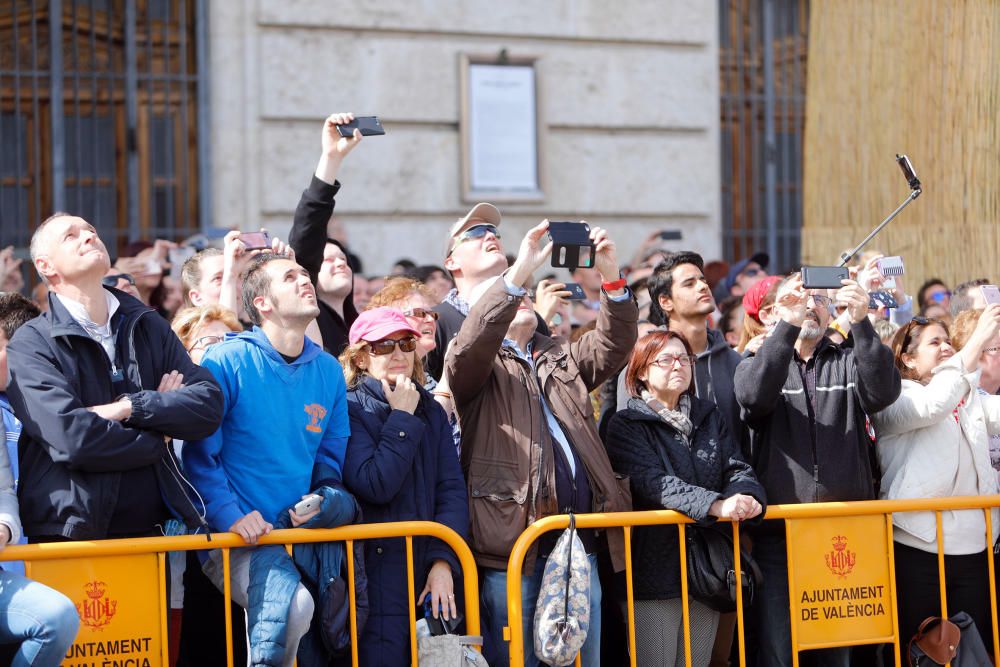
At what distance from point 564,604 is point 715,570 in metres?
0.74

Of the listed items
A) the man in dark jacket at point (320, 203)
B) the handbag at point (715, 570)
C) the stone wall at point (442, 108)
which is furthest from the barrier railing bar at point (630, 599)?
the stone wall at point (442, 108)

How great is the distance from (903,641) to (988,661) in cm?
34

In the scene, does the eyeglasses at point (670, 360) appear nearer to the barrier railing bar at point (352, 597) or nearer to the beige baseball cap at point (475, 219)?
the beige baseball cap at point (475, 219)

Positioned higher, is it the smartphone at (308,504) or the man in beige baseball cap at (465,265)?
the man in beige baseball cap at (465,265)

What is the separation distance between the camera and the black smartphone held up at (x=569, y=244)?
5.25 metres

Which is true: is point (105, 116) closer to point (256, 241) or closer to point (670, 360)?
point (256, 241)

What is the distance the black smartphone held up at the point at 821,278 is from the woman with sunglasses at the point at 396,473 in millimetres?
1573

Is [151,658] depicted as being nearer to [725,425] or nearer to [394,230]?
[725,425]

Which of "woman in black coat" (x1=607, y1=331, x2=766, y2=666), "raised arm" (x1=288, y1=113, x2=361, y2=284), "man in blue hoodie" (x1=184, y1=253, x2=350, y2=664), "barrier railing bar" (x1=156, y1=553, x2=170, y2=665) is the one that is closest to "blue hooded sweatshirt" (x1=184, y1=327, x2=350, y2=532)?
"man in blue hoodie" (x1=184, y1=253, x2=350, y2=664)

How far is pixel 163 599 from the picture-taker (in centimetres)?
485

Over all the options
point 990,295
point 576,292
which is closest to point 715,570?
point 576,292

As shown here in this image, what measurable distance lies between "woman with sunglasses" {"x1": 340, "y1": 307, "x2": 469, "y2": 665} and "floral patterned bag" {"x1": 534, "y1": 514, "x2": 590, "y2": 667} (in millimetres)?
339

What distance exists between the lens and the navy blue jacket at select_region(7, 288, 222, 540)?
4.52 m

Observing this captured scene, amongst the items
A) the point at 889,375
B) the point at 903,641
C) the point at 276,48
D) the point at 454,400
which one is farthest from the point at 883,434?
the point at 276,48
